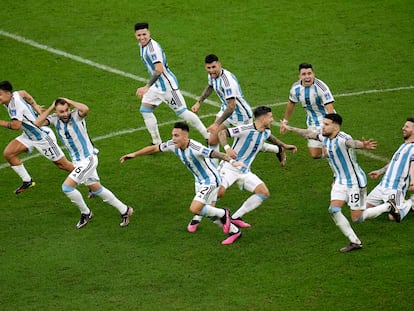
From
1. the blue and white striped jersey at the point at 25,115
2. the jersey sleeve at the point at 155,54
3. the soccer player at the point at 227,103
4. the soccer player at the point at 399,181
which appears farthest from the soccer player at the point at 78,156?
the soccer player at the point at 399,181

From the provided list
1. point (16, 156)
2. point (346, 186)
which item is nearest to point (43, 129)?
point (16, 156)

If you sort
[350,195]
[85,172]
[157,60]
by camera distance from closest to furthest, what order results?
1. [350,195]
2. [85,172]
3. [157,60]

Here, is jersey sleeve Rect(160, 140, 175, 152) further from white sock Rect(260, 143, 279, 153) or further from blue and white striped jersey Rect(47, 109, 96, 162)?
white sock Rect(260, 143, 279, 153)

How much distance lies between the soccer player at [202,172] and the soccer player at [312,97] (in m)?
2.46

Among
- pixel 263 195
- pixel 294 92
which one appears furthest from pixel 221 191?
pixel 294 92

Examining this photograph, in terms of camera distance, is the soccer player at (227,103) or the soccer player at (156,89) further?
the soccer player at (156,89)

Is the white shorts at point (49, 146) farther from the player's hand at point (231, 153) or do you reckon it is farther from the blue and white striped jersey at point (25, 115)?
the player's hand at point (231, 153)

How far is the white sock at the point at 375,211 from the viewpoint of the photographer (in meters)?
14.8

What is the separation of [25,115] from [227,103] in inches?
137

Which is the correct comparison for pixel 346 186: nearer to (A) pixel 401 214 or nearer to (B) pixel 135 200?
(A) pixel 401 214

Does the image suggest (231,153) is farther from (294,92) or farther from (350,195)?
(294,92)

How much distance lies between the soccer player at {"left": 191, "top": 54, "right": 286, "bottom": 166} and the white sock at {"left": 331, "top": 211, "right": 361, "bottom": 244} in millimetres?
3039

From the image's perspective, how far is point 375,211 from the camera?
14.9 m

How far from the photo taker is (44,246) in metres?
15.2
